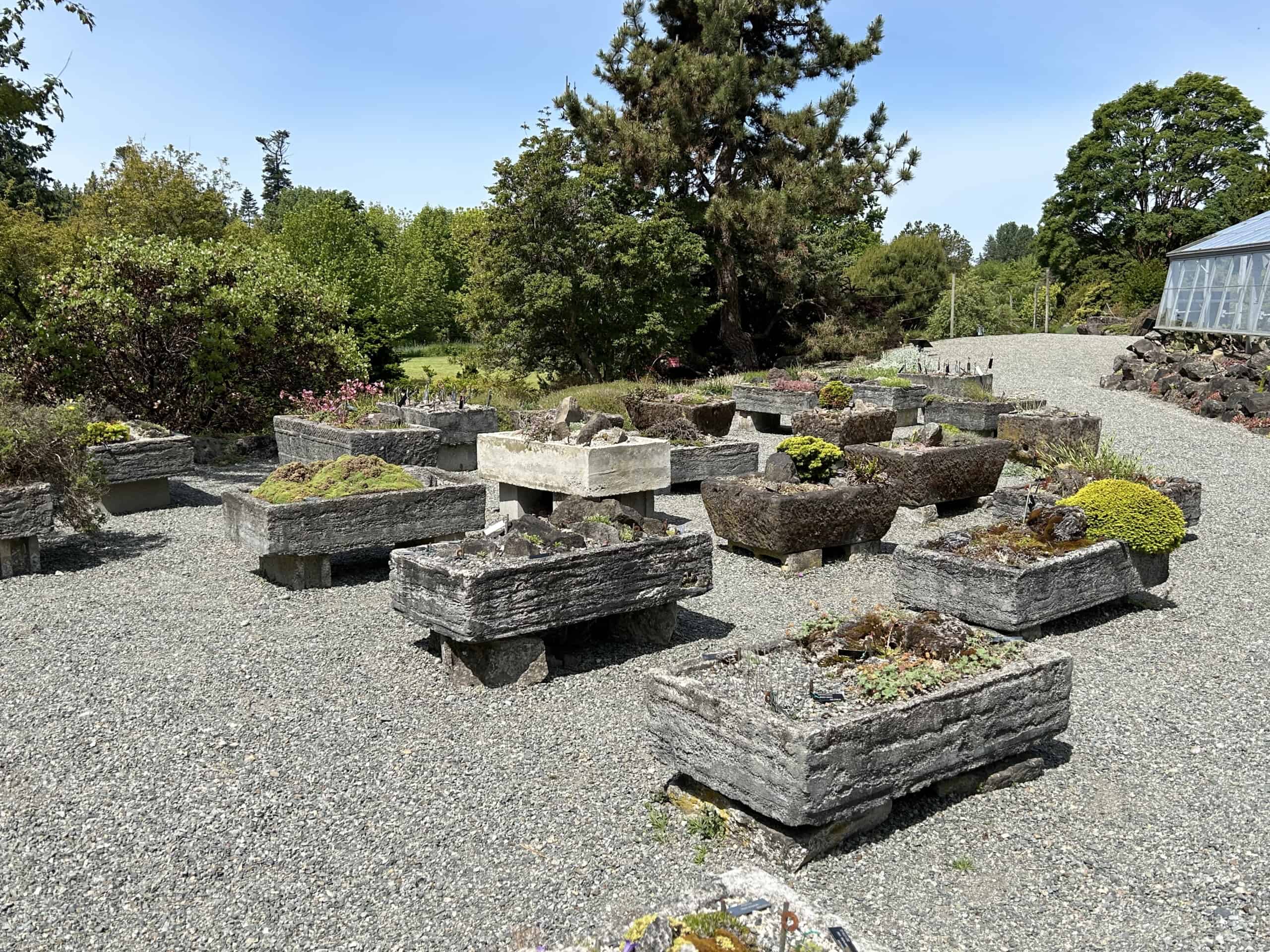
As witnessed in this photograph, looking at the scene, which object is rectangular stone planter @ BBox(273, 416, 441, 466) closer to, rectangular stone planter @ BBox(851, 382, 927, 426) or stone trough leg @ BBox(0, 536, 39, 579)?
stone trough leg @ BBox(0, 536, 39, 579)

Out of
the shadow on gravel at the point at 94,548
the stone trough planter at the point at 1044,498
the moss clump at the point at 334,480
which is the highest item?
the moss clump at the point at 334,480

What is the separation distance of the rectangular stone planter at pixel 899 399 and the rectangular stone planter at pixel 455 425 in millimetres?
5866

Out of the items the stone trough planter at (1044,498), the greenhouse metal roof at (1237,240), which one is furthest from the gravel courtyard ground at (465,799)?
the greenhouse metal roof at (1237,240)

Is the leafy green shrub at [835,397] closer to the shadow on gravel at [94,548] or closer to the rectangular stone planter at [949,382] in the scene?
the rectangular stone planter at [949,382]

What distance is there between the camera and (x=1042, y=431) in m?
12.6

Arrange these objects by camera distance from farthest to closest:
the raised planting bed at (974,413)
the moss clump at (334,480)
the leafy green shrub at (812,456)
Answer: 1. the raised planting bed at (974,413)
2. the leafy green shrub at (812,456)
3. the moss clump at (334,480)

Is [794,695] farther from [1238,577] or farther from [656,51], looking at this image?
[656,51]

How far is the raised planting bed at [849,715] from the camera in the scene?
160 inches

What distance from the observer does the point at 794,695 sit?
14.9ft

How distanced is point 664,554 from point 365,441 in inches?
223

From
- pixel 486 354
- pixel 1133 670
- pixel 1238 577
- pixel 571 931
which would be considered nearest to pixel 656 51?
pixel 486 354

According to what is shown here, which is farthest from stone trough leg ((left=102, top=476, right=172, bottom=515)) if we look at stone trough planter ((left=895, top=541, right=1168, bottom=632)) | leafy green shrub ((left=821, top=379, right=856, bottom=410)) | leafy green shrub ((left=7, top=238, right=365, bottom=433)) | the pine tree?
the pine tree

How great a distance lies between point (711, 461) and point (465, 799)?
7251 mm

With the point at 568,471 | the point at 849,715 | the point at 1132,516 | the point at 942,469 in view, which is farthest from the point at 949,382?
the point at 849,715
